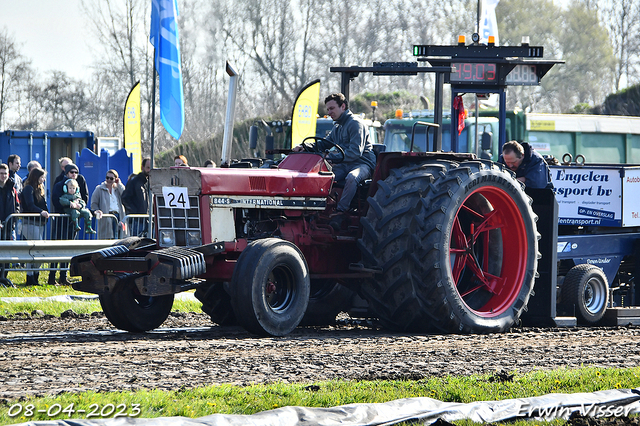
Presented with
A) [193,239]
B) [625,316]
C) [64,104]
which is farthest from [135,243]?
[64,104]

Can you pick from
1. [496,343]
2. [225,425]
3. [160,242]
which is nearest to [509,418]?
[225,425]

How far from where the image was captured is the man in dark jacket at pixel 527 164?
9.37m

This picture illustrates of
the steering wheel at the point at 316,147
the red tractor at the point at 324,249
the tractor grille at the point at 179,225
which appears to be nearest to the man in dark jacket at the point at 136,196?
the red tractor at the point at 324,249

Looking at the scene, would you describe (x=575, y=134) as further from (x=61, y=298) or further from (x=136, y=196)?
(x=61, y=298)

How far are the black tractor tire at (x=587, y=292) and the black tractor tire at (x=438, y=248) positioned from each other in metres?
1.08

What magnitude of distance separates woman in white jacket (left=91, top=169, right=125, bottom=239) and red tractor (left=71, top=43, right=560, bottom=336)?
233 inches

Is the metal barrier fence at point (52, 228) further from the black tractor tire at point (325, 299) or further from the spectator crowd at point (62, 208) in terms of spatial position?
the black tractor tire at point (325, 299)

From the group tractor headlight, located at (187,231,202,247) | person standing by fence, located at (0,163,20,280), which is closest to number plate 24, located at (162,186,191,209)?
tractor headlight, located at (187,231,202,247)

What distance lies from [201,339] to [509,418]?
10.8ft

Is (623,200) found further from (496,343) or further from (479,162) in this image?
(496,343)

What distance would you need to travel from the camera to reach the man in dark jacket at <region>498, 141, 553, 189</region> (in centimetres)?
937

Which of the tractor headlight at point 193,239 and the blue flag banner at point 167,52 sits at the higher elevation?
the blue flag banner at point 167,52

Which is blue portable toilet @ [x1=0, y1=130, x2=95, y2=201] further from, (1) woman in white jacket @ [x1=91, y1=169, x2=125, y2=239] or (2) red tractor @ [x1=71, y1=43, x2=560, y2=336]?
(2) red tractor @ [x1=71, y1=43, x2=560, y2=336]

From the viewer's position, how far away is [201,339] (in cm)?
708
